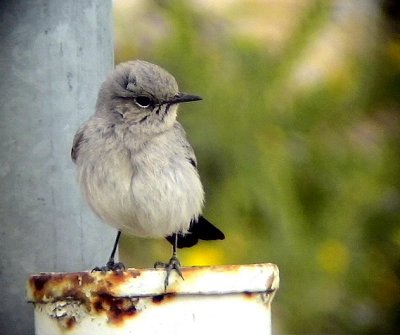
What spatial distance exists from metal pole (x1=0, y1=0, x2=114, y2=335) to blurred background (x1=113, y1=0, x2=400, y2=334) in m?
2.56

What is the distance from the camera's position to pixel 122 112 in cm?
543

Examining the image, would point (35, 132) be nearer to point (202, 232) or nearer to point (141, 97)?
point (141, 97)

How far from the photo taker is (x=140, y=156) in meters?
5.20

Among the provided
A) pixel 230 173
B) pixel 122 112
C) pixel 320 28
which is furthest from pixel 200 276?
pixel 320 28

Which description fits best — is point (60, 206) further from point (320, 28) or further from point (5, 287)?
point (320, 28)

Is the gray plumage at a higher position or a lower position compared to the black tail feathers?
higher

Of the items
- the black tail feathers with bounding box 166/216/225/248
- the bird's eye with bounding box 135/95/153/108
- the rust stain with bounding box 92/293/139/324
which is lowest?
the rust stain with bounding box 92/293/139/324

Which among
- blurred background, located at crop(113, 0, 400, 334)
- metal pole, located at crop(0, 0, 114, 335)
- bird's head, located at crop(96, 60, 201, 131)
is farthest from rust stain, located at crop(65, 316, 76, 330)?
blurred background, located at crop(113, 0, 400, 334)

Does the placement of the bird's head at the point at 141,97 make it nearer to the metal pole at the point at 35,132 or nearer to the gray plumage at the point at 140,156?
the gray plumage at the point at 140,156

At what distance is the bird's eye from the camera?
537 centimetres

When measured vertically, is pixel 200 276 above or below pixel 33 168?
below

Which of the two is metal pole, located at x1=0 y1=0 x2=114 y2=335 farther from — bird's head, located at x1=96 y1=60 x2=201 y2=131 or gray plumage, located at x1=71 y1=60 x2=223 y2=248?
bird's head, located at x1=96 y1=60 x2=201 y2=131

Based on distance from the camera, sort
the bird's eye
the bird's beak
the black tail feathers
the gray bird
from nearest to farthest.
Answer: the gray bird → the bird's beak → the bird's eye → the black tail feathers

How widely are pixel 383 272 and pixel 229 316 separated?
417 cm
